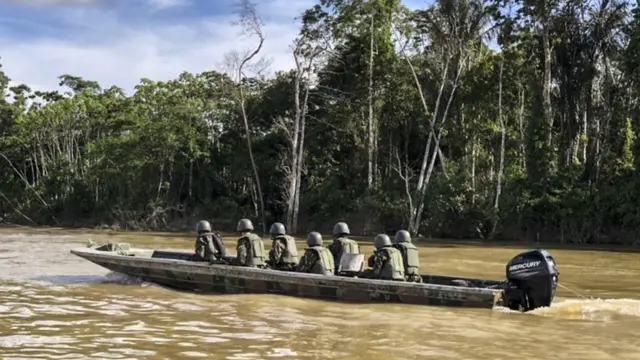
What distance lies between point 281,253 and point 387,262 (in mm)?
2101

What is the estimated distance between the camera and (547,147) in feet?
93.4

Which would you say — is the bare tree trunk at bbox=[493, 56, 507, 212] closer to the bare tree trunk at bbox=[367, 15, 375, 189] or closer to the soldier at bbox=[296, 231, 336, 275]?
the bare tree trunk at bbox=[367, 15, 375, 189]

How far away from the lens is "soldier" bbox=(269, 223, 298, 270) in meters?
12.1

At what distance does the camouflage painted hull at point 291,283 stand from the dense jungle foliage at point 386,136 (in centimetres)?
1762

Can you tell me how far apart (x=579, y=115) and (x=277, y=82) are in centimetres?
1472

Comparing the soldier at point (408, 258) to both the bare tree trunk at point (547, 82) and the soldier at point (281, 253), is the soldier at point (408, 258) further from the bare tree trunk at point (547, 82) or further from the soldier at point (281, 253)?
the bare tree trunk at point (547, 82)

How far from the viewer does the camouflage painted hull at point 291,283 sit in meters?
10.3

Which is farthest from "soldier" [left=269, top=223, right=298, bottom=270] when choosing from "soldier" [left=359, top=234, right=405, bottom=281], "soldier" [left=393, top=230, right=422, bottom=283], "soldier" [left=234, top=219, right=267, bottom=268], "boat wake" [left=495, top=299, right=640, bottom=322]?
"boat wake" [left=495, top=299, right=640, bottom=322]

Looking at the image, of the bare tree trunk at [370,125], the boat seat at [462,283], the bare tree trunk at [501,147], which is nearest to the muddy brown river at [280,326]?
the boat seat at [462,283]

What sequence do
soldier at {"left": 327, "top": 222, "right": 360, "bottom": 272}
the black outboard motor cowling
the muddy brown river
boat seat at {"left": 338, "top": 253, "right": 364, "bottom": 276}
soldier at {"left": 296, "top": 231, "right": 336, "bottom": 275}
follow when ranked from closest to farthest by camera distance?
the muddy brown river
the black outboard motor cowling
soldier at {"left": 296, "top": 231, "right": 336, "bottom": 275}
boat seat at {"left": 338, "top": 253, "right": 364, "bottom": 276}
soldier at {"left": 327, "top": 222, "right": 360, "bottom": 272}

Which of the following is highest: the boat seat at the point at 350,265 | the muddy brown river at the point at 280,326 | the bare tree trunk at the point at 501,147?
the bare tree trunk at the point at 501,147

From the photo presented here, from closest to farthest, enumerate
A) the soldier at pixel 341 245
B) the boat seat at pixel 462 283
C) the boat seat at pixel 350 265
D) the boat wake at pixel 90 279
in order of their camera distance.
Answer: the boat seat at pixel 462 283
the boat seat at pixel 350 265
the soldier at pixel 341 245
the boat wake at pixel 90 279

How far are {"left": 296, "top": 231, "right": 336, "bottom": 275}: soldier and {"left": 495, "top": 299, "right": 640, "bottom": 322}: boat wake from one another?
2.65 m

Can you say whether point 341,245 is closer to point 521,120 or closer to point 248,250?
point 248,250
